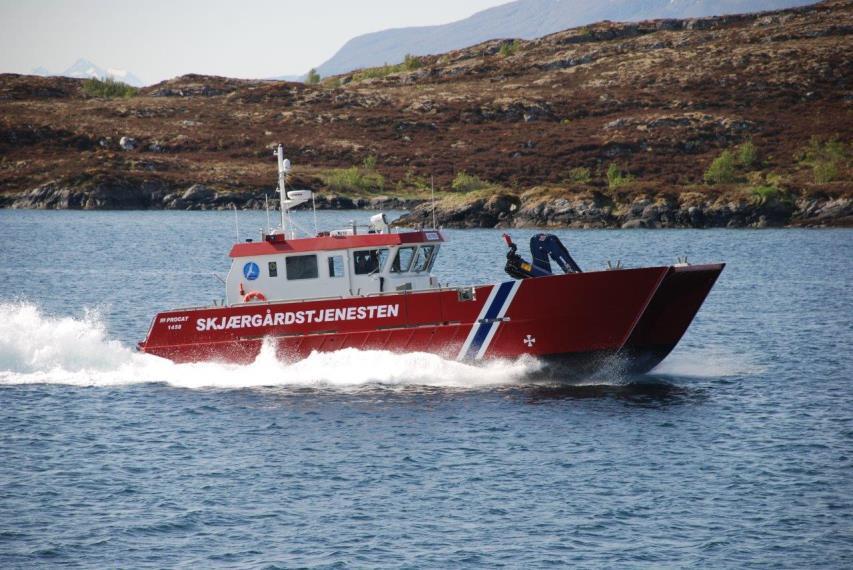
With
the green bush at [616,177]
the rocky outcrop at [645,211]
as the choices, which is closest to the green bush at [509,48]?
the green bush at [616,177]

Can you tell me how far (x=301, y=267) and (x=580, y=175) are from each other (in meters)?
84.6

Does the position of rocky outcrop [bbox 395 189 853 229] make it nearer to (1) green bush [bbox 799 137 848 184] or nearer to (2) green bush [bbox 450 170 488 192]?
(1) green bush [bbox 799 137 848 184]

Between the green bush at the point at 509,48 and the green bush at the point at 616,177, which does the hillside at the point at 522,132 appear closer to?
the green bush at the point at 616,177

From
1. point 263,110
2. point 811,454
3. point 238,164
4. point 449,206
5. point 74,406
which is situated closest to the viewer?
point 811,454

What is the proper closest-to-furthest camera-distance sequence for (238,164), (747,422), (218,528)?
(218,528)
(747,422)
(238,164)

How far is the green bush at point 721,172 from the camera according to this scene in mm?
103438

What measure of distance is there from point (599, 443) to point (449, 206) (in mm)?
70209

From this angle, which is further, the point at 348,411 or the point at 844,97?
the point at 844,97

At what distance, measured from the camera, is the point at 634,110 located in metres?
131

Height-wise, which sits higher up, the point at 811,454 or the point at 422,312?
the point at 422,312

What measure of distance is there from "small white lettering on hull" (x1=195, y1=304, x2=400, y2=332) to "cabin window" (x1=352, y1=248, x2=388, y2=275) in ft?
4.09

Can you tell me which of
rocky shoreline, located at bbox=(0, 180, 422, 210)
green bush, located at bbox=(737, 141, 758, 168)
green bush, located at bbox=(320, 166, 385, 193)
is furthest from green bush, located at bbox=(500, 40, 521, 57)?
rocky shoreline, located at bbox=(0, 180, 422, 210)

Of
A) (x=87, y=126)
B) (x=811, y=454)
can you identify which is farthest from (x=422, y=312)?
(x=87, y=126)

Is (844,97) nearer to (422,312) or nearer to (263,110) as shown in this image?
(263,110)
